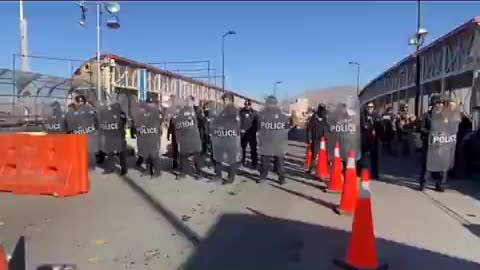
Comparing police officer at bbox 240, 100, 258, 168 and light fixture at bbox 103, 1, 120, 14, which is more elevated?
light fixture at bbox 103, 1, 120, 14

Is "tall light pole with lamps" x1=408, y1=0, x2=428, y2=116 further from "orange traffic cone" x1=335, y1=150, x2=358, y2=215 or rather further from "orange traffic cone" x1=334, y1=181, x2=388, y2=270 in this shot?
"orange traffic cone" x1=334, y1=181, x2=388, y2=270

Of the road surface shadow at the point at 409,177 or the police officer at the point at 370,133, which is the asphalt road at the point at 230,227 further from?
the police officer at the point at 370,133

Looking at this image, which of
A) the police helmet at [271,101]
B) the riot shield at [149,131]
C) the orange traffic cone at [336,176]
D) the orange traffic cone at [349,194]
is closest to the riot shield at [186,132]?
the riot shield at [149,131]

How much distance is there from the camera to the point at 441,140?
1060cm

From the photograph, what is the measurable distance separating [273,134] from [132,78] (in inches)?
732

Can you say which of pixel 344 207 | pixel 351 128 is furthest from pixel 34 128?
pixel 344 207

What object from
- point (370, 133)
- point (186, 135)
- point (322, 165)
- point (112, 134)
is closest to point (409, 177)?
point (370, 133)

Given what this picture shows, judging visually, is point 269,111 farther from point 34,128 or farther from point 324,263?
point 34,128

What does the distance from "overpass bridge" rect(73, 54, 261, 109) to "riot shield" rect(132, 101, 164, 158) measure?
19.4 feet

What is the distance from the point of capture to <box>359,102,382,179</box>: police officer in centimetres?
1219

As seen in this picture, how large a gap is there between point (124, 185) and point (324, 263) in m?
6.54

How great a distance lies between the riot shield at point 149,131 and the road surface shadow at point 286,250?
5.36 metres

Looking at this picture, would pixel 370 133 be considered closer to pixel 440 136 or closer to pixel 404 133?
pixel 440 136

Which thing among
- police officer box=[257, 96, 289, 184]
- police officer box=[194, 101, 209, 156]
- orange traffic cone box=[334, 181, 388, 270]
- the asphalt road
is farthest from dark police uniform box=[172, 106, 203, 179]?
orange traffic cone box=[334, 181, 388, 270]
